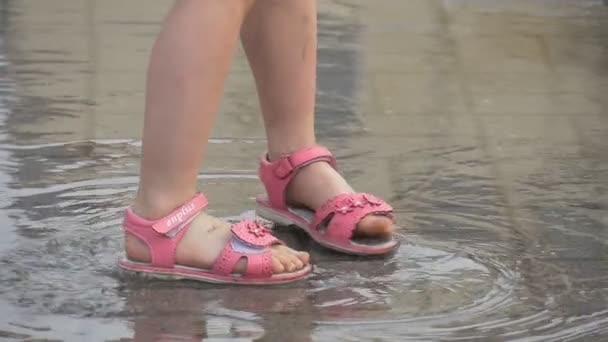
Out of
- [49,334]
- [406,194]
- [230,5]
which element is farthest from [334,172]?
[49,334]

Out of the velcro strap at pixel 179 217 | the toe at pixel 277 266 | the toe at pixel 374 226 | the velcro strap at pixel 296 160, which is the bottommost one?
the toe at pixel 277 266

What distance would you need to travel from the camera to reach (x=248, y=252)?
2957 mm

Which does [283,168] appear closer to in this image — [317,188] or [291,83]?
[317,188]

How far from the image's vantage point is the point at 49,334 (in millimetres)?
2654

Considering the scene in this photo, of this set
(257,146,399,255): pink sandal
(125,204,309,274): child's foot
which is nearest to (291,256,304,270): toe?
A: (125,204,309,274): child's foot

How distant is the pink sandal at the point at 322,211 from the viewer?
3.13m

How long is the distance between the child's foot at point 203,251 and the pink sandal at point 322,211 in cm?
17

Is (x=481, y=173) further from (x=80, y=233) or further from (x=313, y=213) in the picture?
(x=80, y=233)

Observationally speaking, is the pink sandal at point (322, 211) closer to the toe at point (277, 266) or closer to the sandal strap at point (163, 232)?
the toe at point (277, 266)

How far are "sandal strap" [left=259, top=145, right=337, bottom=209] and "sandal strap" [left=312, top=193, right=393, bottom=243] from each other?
0.11m

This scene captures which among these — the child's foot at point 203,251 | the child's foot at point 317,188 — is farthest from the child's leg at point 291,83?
the child's foot at point 203,251

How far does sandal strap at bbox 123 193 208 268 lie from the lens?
294 cm

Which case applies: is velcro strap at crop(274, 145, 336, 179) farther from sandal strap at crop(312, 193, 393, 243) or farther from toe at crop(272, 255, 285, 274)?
toe at crop(272, 255, 285, 274)

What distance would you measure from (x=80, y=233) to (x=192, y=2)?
2.09 ft
